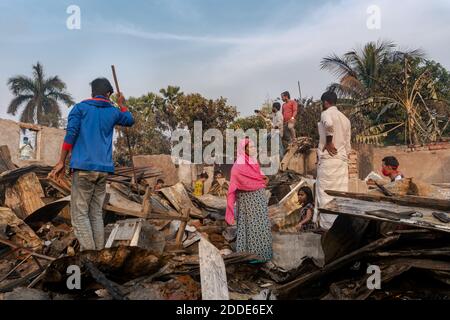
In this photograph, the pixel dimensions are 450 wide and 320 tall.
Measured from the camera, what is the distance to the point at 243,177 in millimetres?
4824

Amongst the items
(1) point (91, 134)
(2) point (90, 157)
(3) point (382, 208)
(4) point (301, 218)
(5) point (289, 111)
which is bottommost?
(4) point (301, 218)

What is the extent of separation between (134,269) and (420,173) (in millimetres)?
9538

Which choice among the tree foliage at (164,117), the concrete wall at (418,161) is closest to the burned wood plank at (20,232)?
the concrete wall at (418,161)

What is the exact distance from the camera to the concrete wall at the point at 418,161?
10.4 m

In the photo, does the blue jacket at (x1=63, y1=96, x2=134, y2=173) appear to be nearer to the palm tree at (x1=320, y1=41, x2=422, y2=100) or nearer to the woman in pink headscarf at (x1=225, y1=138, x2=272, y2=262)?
the woman in pink headscarf at (x1=225, y1=138, x2=272, y2=262)

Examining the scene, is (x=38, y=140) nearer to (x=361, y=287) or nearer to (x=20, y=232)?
(x=20, y=232)

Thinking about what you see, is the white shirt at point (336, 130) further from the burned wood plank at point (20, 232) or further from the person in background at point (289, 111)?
the person in background at point (289, 111)

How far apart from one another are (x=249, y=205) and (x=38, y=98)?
31963 millimetres

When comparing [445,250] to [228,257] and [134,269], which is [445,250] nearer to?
[228,257]

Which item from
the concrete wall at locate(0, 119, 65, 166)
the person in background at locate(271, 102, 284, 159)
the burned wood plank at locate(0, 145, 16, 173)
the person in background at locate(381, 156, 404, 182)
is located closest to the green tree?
the concrete wall at locate(0, 119, 65, 166)

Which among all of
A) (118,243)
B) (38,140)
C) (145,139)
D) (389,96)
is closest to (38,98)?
(145,139)

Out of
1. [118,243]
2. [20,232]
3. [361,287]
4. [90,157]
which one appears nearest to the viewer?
[361,287]
